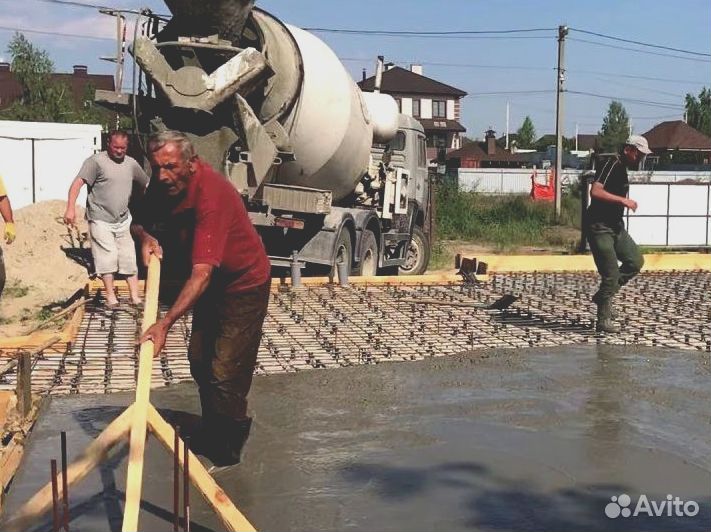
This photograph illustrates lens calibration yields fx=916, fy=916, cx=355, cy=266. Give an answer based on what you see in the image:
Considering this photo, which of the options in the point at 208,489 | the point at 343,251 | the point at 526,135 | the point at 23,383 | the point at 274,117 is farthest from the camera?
the point at 526,135

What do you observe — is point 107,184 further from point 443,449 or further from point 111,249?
point 443,449

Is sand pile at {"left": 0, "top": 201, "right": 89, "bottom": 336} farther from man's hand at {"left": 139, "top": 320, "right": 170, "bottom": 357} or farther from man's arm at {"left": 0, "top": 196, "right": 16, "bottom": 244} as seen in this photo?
man's hand at {"left": 139, "top": 320, "right": 170, "bottom": 357}

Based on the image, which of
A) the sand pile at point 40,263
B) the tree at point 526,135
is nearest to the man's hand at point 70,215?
the sand pile at point 40,263

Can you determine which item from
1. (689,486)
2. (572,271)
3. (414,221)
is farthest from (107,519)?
(414,221)

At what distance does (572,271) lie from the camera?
41.0 ft

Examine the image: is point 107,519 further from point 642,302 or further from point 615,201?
point 642,302

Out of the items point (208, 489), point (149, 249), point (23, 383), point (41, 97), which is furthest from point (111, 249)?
point (41, 97)

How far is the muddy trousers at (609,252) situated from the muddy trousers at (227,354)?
14.2 feet

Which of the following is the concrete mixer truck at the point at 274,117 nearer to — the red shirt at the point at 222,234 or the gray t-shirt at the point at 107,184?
the gray t-shirt at the point at 107,184

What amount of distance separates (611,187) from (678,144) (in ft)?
220

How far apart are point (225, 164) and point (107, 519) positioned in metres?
5.82

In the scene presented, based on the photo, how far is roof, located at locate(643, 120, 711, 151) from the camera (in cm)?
7031

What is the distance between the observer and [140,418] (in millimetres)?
3594

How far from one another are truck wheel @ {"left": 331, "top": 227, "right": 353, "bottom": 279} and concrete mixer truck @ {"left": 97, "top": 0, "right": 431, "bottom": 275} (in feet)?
0.06
